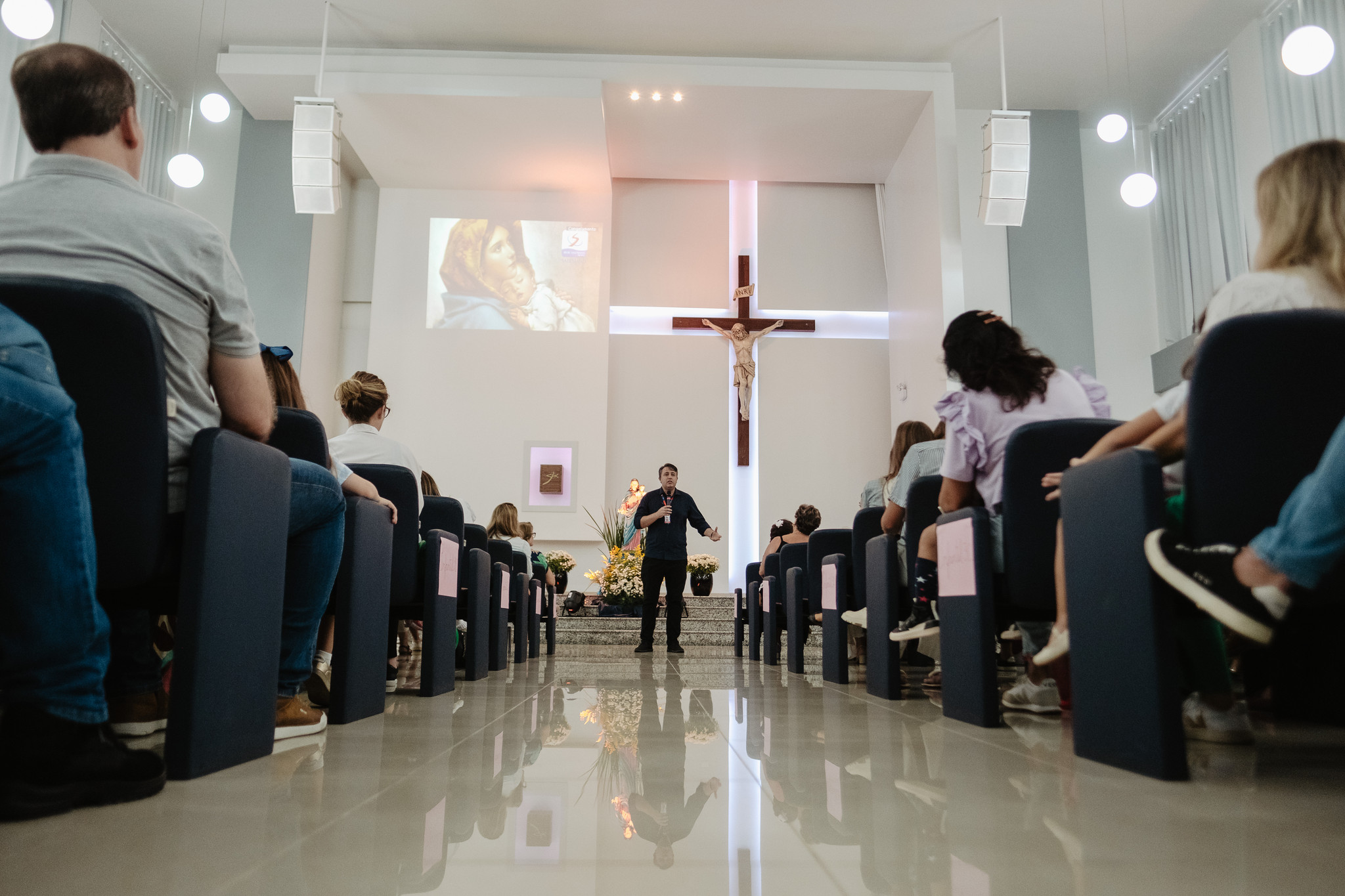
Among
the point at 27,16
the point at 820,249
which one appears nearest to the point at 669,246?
the point at 820,249

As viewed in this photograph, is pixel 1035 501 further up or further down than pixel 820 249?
further down

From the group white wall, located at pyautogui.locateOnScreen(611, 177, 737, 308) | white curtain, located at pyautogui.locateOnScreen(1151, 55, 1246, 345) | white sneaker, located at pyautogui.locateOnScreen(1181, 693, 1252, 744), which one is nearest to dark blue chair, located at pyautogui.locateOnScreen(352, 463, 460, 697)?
white sneaker, located at pyautogui.locateOnScreen(1181, 693, 1252, 744)

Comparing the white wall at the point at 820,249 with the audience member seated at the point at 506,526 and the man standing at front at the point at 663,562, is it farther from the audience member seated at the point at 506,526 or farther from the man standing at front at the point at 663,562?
the audience member seated at the point at 506,526

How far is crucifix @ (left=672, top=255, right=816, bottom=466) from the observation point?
909 cm

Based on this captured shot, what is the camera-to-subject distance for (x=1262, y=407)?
121cm

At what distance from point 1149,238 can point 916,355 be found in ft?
8.04

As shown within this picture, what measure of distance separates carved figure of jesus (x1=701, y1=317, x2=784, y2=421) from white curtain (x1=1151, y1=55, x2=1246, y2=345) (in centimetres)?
365

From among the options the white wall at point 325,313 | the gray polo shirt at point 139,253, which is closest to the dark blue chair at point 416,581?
the gray polo shirt at point 139,253

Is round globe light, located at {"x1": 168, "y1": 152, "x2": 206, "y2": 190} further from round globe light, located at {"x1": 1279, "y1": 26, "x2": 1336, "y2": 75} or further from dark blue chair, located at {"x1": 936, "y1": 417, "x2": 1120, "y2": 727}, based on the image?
round globe light, located at {"x1": 1279, "y1": 26, "x2": 1336, "y2": 75}

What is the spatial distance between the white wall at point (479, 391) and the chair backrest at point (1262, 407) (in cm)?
757

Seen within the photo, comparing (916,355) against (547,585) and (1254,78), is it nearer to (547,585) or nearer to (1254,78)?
(1254,78)

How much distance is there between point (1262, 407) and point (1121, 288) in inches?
309

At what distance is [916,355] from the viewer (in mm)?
8172

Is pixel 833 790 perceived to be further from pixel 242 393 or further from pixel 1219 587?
pixel 242 393
